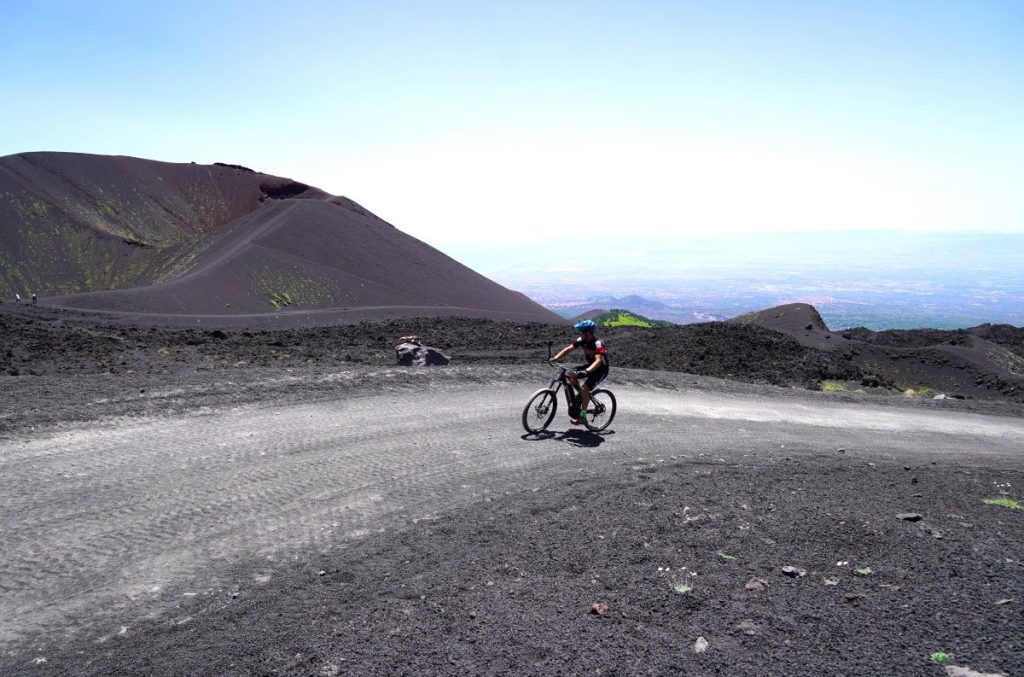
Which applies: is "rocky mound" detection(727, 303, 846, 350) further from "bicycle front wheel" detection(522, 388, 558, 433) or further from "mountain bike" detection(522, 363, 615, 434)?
"bicycle front wheel" detection(522, 388, 558, 433)

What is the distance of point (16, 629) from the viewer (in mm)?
4770

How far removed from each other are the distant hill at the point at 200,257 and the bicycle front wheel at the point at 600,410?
1058 inches

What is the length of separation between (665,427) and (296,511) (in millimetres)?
7254

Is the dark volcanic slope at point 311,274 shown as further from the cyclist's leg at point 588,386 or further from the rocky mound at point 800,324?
the cyclist's leg at point 588,386

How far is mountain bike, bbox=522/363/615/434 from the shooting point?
36.3ft

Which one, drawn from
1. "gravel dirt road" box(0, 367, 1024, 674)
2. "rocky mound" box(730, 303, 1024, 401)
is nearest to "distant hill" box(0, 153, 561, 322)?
"rocky mound" box(730, 303, 1024, 401)

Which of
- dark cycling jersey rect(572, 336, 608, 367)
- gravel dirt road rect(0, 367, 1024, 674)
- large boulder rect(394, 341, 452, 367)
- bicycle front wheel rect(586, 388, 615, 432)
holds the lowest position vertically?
gravel dirt road rect(0, 367, 1024, 674)

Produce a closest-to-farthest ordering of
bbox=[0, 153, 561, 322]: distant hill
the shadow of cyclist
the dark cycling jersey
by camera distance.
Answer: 1. the shadow of cyclist
2. the dark cycling jersey
3. bbox=[0, 153, 561, 322]: distant hill

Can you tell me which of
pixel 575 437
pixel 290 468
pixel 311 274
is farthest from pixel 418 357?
pixel 311 274

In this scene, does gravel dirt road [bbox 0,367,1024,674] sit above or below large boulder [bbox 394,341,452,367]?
below

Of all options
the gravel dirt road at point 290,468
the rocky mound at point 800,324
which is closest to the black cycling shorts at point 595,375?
the gravel dirt road at point 290,468

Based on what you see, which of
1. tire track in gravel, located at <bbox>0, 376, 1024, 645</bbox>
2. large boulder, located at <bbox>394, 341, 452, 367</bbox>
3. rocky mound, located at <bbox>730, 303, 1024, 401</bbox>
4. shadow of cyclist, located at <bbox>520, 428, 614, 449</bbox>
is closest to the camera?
tire track in gravel, located at <bbox>0, 376, 1024, 645</bbox>

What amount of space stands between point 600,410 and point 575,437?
99 cm

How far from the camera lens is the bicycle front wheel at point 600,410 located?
37.8 ft
